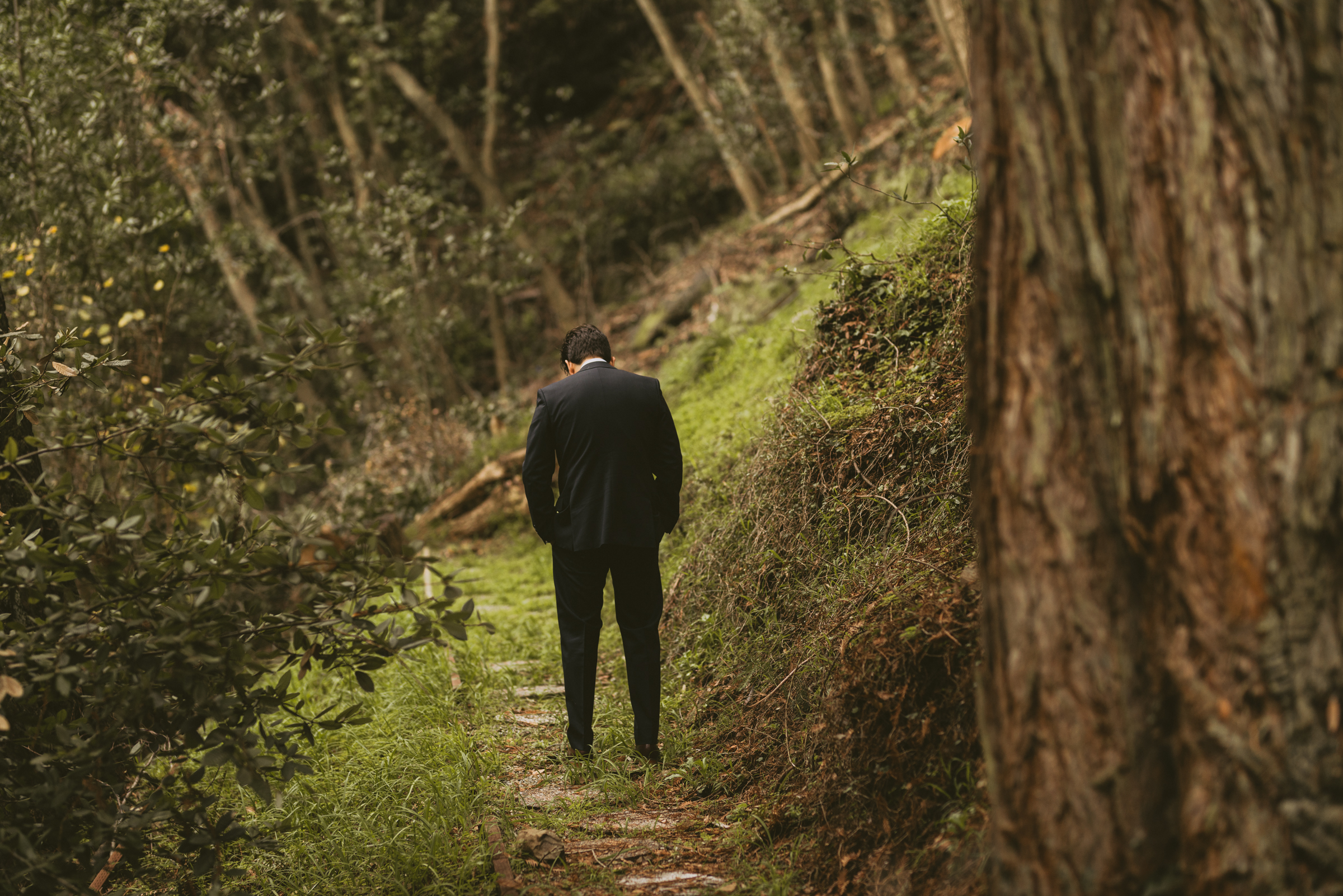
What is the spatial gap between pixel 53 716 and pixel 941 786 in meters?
3.33

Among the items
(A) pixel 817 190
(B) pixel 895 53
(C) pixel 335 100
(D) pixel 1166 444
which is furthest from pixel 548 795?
(C) pixel 335 100

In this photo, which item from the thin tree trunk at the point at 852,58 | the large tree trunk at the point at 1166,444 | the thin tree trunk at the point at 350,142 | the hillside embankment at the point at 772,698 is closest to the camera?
the large tree trunk at the point at 1166,444

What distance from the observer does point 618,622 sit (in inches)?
188

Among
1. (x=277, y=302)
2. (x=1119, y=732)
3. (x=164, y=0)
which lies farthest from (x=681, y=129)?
(x=1119, y=732)

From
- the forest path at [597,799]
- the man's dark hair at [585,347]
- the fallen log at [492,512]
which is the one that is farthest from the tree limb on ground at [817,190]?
the forest path at [597,799]

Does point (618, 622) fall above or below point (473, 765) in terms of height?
above

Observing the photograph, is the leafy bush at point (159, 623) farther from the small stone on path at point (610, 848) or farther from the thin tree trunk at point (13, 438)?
the small stone on path at point (610, 848)

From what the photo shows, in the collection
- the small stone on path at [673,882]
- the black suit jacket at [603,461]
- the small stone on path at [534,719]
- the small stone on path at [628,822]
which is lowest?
the small stone on path at [534,719]

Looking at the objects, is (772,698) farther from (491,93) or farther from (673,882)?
(491,93)

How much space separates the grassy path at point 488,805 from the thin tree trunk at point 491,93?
43.9 feet

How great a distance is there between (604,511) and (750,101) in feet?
41.4

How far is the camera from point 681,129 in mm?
19562

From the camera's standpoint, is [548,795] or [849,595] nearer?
[849,595]

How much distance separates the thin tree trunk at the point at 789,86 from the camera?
45.9 feet
